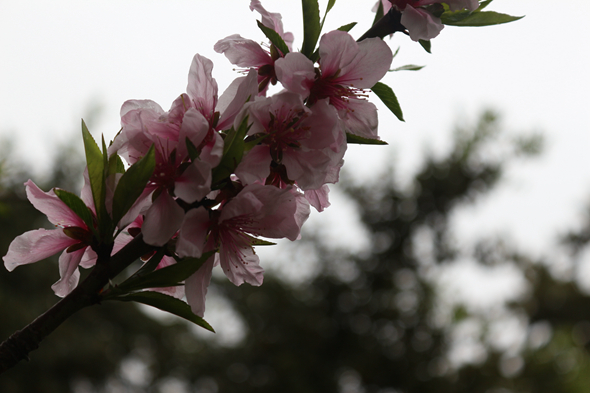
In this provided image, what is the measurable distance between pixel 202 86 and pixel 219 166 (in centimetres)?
16

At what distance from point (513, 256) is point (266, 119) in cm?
782

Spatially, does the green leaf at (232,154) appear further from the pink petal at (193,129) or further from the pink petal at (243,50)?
the pink petal at (243,50)

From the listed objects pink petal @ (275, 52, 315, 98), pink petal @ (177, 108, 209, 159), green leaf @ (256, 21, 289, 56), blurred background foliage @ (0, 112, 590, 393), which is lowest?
blurred background foliage @ (0, 112, 590, 393)

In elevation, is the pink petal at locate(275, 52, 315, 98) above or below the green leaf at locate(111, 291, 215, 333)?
above

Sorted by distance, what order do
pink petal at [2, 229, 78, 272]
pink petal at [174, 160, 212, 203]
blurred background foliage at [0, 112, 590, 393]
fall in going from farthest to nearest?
blurred background foliage at [0, 112, 590, 393]
pink petal at [2, 229, 78, 272]
pink petal at [174, 160, 212, 203]

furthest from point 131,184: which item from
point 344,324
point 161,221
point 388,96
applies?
point 344,324

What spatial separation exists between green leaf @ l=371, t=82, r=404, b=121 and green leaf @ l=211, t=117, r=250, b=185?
0.84 feet

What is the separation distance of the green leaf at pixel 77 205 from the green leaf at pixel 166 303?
0.10 m

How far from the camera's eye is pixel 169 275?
51 cm

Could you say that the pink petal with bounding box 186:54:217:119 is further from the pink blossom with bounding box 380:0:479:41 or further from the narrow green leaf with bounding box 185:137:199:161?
the pink blossom with bounding box 380:0:479:41

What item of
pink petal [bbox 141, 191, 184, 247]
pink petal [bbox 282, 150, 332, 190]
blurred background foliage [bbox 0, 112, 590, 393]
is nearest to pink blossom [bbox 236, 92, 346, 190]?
pink petal [bbox 282, 150, 332, 190]

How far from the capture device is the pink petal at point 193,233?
1.56 feet

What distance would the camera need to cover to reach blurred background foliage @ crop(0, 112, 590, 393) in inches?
219

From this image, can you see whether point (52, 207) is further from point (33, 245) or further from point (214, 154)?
point (214, 154)
